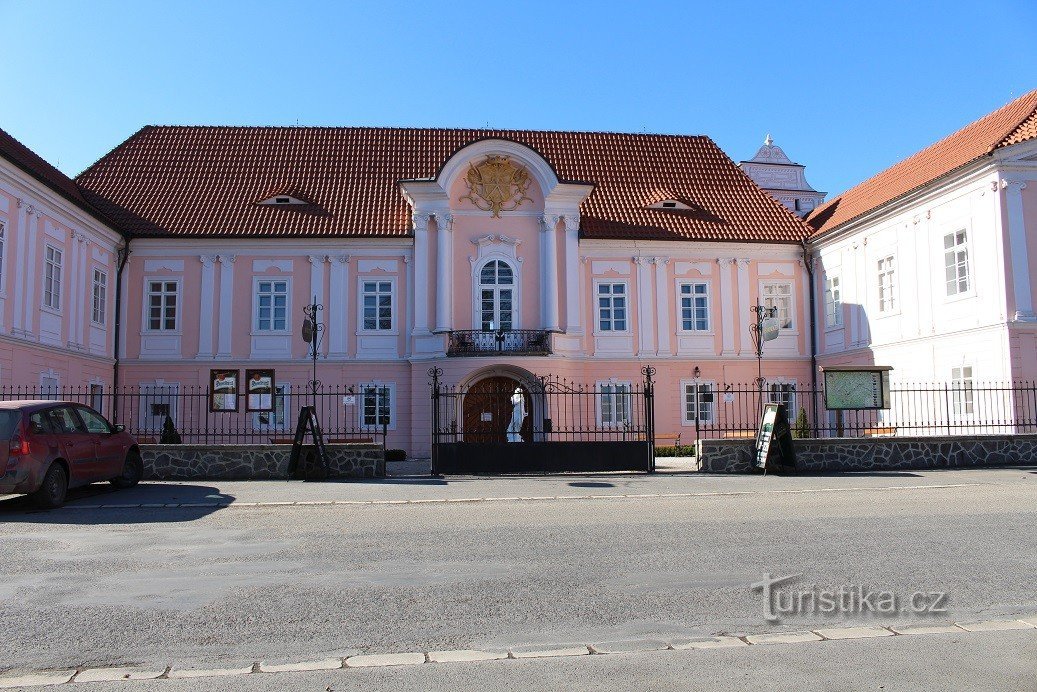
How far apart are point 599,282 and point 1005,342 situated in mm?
13179

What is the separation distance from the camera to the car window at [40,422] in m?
12.9

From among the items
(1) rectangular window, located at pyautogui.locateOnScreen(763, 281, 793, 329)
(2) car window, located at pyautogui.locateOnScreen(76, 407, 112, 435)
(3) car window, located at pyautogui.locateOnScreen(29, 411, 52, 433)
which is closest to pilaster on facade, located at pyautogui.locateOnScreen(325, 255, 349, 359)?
(1) rectangular window, located at pyautogui.locateOnScreen(763, 281, 793, 329)

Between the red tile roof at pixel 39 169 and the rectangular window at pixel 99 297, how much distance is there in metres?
1.84

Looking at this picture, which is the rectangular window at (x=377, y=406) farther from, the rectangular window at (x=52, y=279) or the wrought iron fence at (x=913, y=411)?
the wrought iron fence at (x=913, y=411)

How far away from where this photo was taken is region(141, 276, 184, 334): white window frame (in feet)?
99.7

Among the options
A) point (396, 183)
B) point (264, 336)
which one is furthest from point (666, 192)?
point (264, 336)

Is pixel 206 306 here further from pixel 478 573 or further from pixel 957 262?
pixel 478 573

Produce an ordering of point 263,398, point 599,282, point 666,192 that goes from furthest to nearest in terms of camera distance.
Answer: point 666,192, point 599,282, point 263,398

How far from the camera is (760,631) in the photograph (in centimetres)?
623

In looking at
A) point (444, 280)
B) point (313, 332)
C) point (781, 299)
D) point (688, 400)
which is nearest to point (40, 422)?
point (313, 332)

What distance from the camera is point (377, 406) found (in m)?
30.0

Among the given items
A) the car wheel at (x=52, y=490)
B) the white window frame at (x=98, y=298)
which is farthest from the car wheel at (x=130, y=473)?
the white window frame at (x=98, y=298)

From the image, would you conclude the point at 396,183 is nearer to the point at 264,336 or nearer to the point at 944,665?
the point at 264,336

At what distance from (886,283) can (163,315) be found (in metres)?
23.3
